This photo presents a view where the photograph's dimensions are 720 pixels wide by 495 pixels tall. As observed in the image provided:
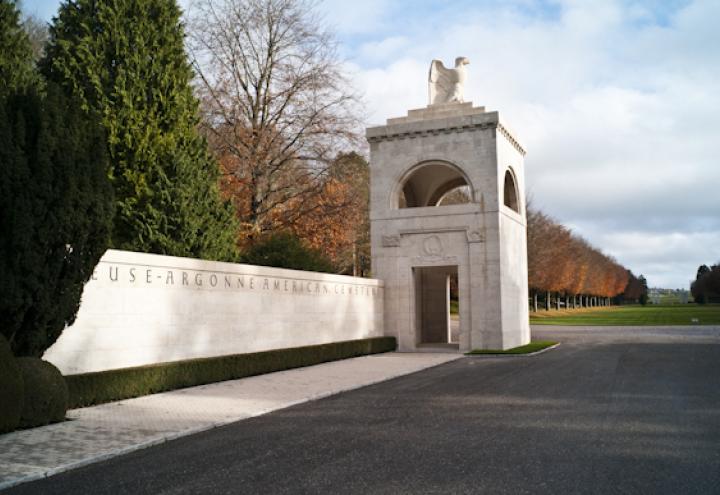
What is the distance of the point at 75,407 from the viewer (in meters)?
10.2

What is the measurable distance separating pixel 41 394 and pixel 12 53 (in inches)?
288

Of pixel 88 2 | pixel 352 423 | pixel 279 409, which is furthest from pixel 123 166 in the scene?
pixel 352 423

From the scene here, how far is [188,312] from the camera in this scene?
1373 cm

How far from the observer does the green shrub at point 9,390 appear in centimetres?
805

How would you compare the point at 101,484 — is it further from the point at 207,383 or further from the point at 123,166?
the point at 123,166

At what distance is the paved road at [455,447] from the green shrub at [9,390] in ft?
7.07

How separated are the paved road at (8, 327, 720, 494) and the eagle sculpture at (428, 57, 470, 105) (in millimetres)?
14930

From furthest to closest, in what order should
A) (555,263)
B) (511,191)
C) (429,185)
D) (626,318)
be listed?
(555,263), (626,318), (429,185), (511,191)

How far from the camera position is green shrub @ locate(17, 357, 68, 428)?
28.2 feet

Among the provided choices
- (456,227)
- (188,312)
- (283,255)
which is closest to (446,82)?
(456,227)

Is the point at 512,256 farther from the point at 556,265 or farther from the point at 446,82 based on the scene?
the point at 556,265

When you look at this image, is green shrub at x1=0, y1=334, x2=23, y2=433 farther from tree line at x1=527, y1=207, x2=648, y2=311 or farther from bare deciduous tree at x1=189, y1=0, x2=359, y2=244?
tree line at x1=527, y1=207, x2=648, y2=311

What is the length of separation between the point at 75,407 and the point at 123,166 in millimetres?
8383

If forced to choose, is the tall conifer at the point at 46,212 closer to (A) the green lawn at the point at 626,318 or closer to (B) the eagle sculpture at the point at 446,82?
(B) the eagle sculpture at the point at 446,82
